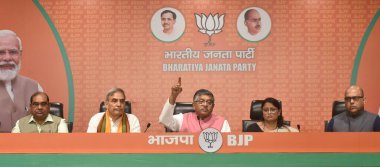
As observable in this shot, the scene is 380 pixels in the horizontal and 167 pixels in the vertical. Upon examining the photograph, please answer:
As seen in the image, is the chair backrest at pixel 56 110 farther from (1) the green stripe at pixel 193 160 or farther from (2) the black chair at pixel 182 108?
(1) the green stripe at pixel 193 160

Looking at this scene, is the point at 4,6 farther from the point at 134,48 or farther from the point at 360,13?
the point at 360,13

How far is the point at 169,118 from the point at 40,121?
122 cm

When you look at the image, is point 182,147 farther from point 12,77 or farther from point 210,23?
point 12,77

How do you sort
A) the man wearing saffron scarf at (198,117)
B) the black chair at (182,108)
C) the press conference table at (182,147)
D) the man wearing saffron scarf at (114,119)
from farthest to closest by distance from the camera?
the black chair at (182,108)
the man wearing saffron scarf at (114,119)
the man wearing saffron scarf at (198,117)
the press conference table at (182,147)

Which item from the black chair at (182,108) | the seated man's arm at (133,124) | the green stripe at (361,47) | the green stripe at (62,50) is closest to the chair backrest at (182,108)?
the black chair at (182,108)

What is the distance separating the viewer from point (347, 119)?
14.5ft

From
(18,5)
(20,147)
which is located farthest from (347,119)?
(18,5)

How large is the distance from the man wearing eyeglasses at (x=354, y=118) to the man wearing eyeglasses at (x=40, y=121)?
7.68 feet

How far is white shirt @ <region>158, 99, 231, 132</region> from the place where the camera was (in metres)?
4.05

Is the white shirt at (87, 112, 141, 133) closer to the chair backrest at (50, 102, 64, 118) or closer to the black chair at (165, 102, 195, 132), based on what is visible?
the black chair at (165, 102, 195, 132)

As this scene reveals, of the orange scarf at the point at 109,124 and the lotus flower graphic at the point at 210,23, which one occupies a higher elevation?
the lotus flower graphic at the point at 210,23

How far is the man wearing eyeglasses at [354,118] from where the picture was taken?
4258 mm

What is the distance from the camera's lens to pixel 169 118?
13.4ft

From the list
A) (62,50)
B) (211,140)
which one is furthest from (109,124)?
(62,50)
